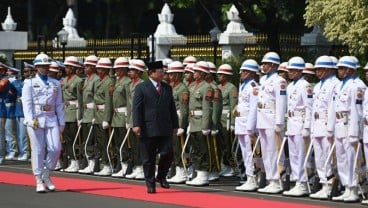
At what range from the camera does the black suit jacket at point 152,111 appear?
20.6 metres

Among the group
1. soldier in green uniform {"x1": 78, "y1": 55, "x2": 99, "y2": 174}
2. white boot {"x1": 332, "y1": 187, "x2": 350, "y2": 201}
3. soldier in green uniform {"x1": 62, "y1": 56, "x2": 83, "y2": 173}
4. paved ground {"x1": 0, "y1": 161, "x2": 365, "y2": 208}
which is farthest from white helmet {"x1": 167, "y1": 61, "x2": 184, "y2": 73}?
white boot {"x1": 332, "y1": 187, "x2": 350, "y2": 201}

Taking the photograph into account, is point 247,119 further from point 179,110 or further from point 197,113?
point 179,110

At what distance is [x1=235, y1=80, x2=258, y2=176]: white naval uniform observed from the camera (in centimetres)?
2112

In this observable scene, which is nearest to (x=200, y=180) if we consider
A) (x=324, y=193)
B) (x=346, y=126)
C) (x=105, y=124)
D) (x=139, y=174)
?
(x=139, y=174)

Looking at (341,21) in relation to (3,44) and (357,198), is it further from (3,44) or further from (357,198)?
(3,44)

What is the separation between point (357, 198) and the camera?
1934 centimetres

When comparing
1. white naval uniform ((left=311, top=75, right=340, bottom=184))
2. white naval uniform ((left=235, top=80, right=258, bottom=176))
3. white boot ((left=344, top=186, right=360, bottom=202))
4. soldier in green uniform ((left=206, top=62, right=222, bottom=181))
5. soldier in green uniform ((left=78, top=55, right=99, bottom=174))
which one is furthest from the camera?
soldier in green uniform ((left=78, top=55, right=99, bottom=174))

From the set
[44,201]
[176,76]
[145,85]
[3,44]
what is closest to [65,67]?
[176,76]

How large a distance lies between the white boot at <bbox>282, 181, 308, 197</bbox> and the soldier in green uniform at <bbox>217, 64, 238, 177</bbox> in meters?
2.96

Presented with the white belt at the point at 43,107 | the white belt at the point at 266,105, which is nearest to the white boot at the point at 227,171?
the white belt at the point at 266,105

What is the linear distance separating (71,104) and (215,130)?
3.77 metres

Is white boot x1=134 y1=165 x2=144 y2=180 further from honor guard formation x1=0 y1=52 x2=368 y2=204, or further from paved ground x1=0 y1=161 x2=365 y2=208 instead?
paved ground x1=0 y1=161 x2=365 y2=208

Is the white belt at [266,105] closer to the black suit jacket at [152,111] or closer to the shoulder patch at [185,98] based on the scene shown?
the black suit jacket at [152,111]

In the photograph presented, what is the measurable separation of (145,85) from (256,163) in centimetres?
231
